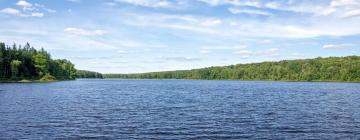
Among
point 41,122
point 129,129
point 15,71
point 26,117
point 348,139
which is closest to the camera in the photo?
point 348,139

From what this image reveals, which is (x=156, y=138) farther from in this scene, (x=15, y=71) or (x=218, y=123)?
(x=15, y=71)

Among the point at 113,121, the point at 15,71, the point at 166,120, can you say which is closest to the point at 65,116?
the point at 113,121

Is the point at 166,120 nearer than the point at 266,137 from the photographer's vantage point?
No

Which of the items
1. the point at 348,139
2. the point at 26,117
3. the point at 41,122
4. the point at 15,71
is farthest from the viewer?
the point at 15,71

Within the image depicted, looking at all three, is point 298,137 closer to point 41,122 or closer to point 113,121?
point 113,121

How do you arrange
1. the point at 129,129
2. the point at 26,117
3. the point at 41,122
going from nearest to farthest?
the point at 129,129 → the point at 41,122 → the point at 26,117

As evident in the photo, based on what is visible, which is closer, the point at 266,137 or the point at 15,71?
the point at 266,137

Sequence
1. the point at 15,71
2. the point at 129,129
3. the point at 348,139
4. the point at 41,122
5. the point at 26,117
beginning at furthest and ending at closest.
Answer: the point at 15,71, the point at 26,117, the point at 41,122, the point at 129,129, the point at 348,139

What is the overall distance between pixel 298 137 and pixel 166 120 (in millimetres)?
17401

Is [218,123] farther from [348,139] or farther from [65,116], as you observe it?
[65,116]

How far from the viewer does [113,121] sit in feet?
163

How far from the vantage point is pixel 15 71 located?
635 feet

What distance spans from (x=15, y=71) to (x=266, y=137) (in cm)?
17744

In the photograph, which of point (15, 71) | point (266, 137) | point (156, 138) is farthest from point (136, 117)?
point (15, 71)
